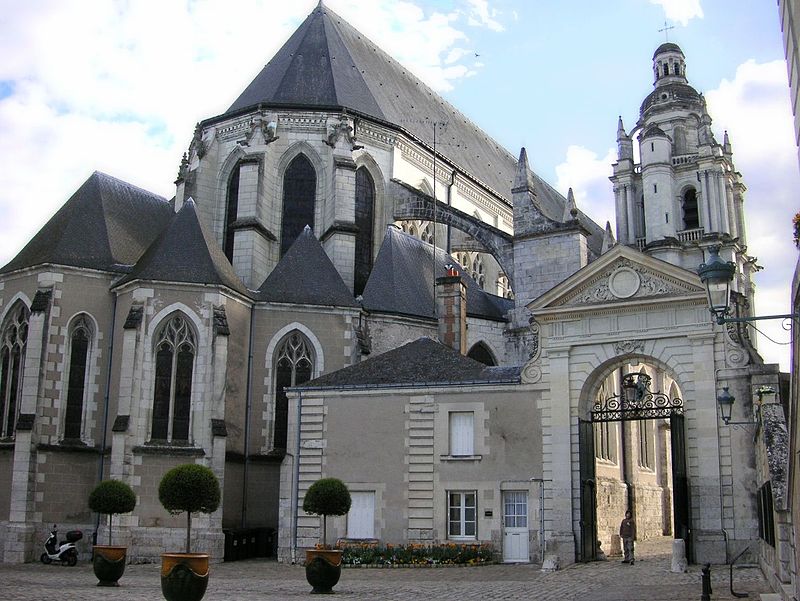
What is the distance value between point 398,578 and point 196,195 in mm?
16840

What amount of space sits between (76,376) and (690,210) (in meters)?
31.4

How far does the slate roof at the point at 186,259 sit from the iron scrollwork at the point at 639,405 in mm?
9882

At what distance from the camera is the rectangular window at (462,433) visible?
19.7 m

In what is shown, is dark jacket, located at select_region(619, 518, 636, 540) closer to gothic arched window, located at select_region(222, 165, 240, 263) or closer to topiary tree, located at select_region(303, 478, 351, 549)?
topiary tree, located at select_region(303, 478, 351, 549)

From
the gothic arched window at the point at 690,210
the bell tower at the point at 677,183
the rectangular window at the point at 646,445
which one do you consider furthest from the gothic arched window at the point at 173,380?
the gothic arched window at the point at 690,210

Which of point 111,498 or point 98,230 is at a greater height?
point 98,230

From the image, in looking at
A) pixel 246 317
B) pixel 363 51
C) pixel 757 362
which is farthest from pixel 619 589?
pixel 363 51

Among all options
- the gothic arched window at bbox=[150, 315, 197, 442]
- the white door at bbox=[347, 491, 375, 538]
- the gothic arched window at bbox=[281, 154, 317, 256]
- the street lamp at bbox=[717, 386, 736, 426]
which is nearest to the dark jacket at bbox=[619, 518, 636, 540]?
the street lamp at bbox=[717, 386, 736, 426]

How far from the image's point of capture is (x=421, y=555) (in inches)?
739

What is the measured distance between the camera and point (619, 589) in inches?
539

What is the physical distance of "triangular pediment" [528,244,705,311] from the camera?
18094 mm

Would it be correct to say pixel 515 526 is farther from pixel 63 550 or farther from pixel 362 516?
pixel 63 550

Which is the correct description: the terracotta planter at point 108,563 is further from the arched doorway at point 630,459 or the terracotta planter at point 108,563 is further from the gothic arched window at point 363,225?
the gothic arched window at point 363,225

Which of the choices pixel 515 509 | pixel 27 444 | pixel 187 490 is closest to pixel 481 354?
pixel 515 509
